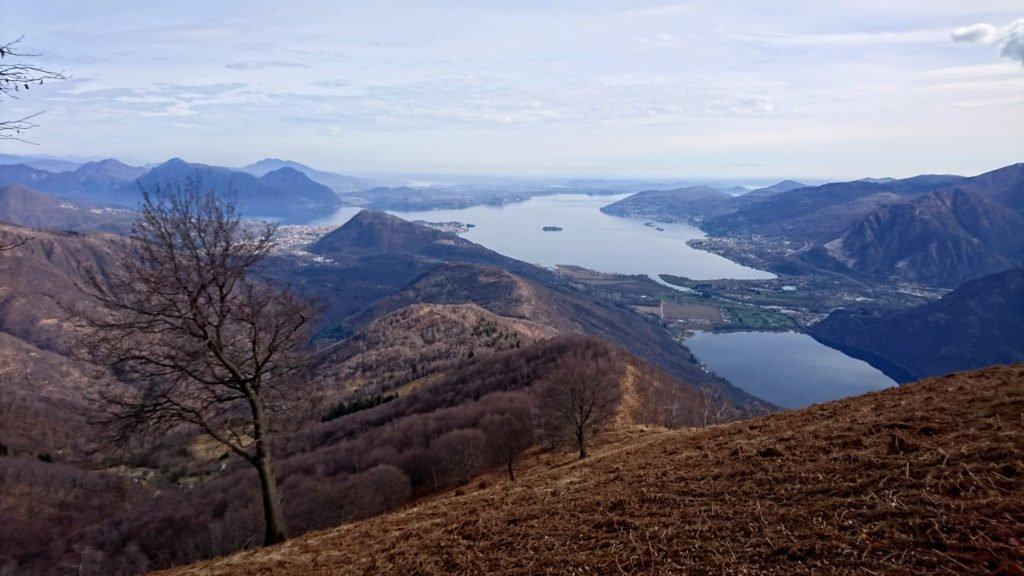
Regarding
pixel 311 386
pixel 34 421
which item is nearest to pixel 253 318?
pixel 311 386

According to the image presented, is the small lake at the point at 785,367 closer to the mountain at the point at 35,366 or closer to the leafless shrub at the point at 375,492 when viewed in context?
the leafless shrub at the point at 375,492

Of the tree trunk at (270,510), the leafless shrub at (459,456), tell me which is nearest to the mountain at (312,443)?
the leafless shrub at (459,456)

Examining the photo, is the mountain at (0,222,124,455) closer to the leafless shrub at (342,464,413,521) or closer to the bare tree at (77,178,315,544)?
the bare tree at (77,178,315,544)

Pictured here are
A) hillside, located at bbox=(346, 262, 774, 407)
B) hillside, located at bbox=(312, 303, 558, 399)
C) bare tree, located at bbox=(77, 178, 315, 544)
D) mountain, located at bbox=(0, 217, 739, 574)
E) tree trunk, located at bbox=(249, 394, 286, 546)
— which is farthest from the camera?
hillside, located at bbox=(346, 262, 774, 407)

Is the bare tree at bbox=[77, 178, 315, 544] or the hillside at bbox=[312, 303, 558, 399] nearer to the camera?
the bare tree at bbox=[77, 178, 315, 544]

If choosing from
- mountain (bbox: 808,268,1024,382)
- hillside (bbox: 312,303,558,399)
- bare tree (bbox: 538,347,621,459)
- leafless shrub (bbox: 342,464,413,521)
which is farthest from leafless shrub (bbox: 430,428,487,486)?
mountain (bbox: 808,268,1024,382)

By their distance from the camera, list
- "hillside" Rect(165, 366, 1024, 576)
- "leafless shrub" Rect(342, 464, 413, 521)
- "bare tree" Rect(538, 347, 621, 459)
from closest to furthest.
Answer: "hillside" Rect(165, 366, 1024, 576) → "bare tree" Rect(538, 347, 621, 459) → "leafless shrub" Rect(342, 464, 413, 521)
